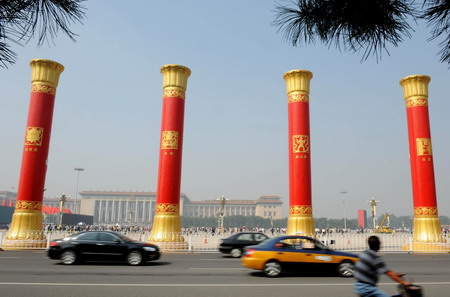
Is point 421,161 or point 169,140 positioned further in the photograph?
point 421,161

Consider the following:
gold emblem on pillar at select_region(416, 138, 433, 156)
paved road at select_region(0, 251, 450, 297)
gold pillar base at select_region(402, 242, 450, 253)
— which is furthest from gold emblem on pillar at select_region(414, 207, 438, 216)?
paved road at select_region(0, 251, 450, 297)

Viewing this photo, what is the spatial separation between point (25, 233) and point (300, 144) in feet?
60.6

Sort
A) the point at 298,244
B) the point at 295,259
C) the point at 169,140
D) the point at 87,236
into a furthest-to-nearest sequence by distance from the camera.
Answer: the point at 169,140
the point at 87,236
the point at 298,244
the point at 295,259

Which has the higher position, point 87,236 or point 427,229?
point 427,229

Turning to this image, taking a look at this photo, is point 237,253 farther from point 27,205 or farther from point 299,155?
point 27,205

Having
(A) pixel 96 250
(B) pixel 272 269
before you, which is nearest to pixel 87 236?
(A) pixel 96 250

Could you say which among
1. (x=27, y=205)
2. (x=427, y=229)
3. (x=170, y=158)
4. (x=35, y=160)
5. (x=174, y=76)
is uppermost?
(x=174, y=76)

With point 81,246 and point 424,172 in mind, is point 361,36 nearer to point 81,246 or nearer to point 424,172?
point 81,246

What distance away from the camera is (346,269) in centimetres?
1128

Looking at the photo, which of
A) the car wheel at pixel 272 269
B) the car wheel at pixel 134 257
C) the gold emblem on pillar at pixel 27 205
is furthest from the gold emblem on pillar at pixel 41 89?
the car wheel at pixel 272 269

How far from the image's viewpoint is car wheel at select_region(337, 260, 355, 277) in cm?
1125

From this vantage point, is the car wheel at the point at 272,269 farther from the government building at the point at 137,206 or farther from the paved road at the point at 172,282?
the government building at the point at 137,206

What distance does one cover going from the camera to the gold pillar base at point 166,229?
2283 centimetres

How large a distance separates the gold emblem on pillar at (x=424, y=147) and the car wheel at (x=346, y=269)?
17.4 metres
